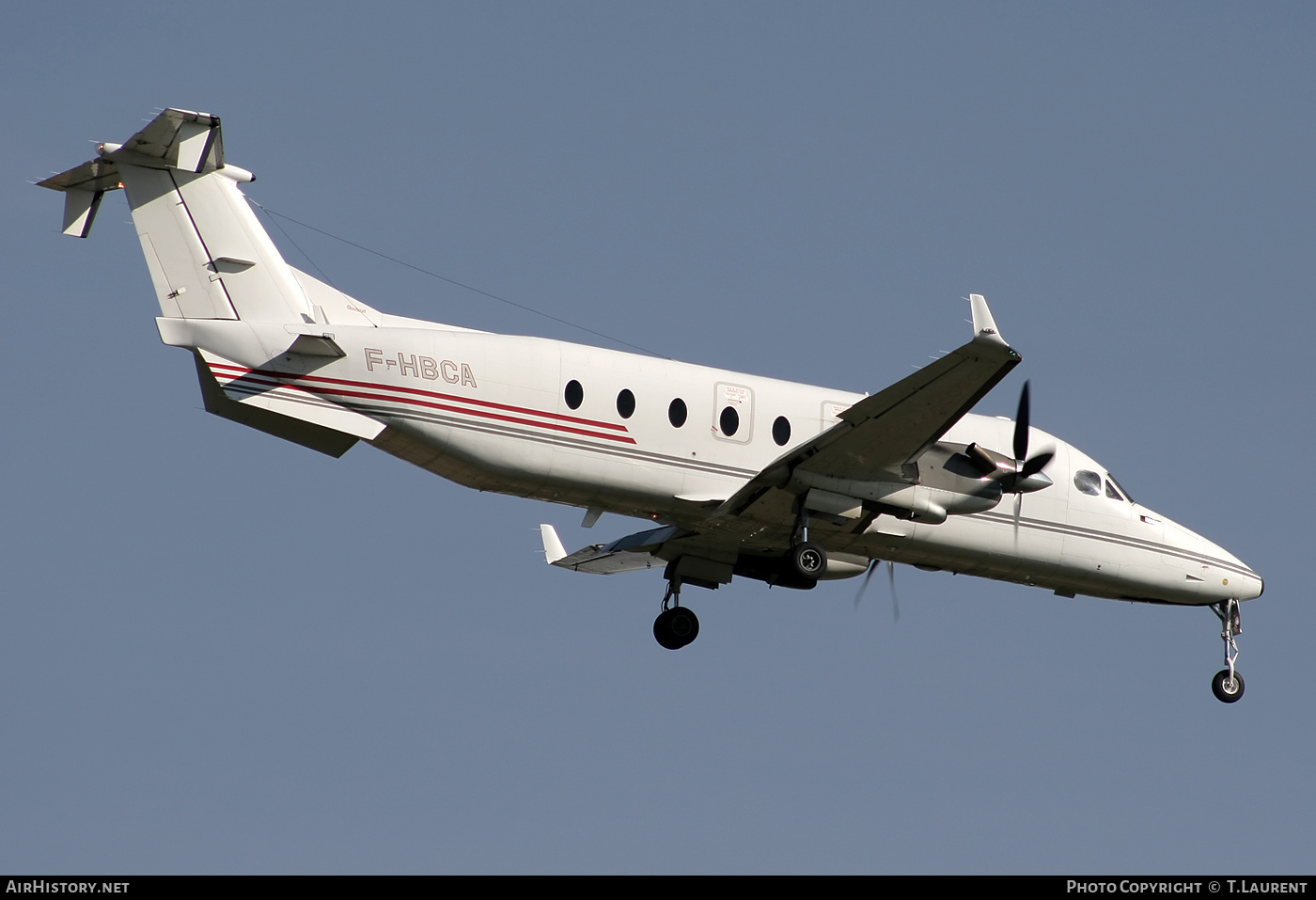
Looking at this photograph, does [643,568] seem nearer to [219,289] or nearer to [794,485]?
[794,485]

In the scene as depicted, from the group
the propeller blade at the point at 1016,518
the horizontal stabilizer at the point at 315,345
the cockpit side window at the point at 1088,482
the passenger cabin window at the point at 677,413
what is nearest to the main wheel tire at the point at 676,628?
the passenger cabin window at the point at 677,413

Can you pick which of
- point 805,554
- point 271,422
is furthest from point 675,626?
point 271,422

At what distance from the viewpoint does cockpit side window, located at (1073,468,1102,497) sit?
3059cm

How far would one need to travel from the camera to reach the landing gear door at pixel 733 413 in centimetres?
2747

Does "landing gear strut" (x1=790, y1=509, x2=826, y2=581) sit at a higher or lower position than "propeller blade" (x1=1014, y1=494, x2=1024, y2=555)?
lower

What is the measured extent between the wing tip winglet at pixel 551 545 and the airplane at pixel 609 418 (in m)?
3.62

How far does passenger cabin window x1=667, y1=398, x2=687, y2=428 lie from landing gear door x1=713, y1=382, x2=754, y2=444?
26.1 inches

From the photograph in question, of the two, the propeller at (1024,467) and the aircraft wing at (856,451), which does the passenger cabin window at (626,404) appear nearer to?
the aircraft wing at (856,451)

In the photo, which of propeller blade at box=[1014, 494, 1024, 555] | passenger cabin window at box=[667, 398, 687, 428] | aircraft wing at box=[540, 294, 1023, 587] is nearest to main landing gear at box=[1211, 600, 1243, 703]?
propeller blade at box=[1014, 494, 1024, 555]

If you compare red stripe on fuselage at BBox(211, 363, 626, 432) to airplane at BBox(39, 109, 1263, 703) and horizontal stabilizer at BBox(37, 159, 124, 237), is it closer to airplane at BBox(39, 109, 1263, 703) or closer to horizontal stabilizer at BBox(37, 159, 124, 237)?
airplane at BBox(39, 109, 1263, 703)

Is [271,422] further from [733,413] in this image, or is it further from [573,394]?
[733,413]

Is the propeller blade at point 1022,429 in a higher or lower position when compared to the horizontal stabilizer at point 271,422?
higher

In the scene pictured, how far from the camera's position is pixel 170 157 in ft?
82.5

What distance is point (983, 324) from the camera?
78.3ft
